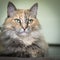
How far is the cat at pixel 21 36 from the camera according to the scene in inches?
26.6

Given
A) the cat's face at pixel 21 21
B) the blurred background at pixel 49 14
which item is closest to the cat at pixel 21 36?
the cat's face at pixel 21 21

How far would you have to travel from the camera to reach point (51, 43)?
3.86ft

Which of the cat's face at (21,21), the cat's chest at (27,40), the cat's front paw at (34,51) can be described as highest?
the cat's face at (21,21)

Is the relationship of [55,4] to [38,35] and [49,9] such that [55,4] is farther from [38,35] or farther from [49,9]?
[38,35]

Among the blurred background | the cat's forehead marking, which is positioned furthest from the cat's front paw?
the blurred background

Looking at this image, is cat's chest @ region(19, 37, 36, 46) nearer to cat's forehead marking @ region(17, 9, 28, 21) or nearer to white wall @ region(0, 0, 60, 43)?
cat's forehead marking @ region(17, 9, 28, 21)

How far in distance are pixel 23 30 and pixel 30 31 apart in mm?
31

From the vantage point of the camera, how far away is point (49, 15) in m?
1.27

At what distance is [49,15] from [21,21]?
1.86ft

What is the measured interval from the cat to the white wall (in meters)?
0.44

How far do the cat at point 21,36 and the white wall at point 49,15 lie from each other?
0.44m

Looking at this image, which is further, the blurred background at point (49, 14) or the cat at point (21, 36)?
the blurred background at point (49, 14)

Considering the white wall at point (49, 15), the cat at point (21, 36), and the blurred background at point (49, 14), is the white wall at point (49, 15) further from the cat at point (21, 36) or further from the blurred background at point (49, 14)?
the cat at point (21, 36)

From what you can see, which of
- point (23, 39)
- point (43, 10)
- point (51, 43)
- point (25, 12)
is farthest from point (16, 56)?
point (43, 10)
